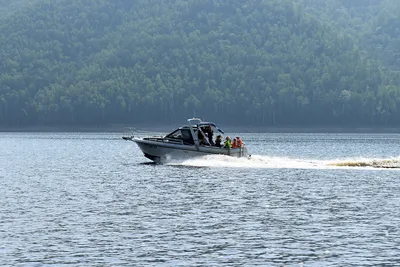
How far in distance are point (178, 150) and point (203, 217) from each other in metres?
34.8

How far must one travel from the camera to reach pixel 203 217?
49.4 meters

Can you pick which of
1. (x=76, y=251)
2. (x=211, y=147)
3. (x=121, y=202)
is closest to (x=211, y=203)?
(x=121, y=202)

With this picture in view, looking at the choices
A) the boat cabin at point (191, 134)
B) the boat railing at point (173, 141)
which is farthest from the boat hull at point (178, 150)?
the boat cabin at point (191, 134)

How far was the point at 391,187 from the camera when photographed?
66938 millimetres

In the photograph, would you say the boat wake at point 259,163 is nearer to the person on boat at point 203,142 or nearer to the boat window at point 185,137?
the person on boat at point 203,142

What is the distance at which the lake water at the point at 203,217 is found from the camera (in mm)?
38250

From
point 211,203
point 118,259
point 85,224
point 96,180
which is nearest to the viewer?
point 118,259

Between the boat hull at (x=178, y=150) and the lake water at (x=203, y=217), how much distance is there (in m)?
1.05

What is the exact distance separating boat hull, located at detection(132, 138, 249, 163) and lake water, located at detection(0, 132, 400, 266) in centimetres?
105

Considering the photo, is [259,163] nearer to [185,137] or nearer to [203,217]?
[185,137]

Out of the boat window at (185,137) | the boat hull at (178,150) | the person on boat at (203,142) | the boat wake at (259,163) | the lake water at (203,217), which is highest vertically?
the boat window at (185,137)

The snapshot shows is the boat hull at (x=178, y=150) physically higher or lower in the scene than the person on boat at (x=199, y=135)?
lower

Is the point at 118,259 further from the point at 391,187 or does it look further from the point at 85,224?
the point at 391,187

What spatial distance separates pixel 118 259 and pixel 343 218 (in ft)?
52.9
